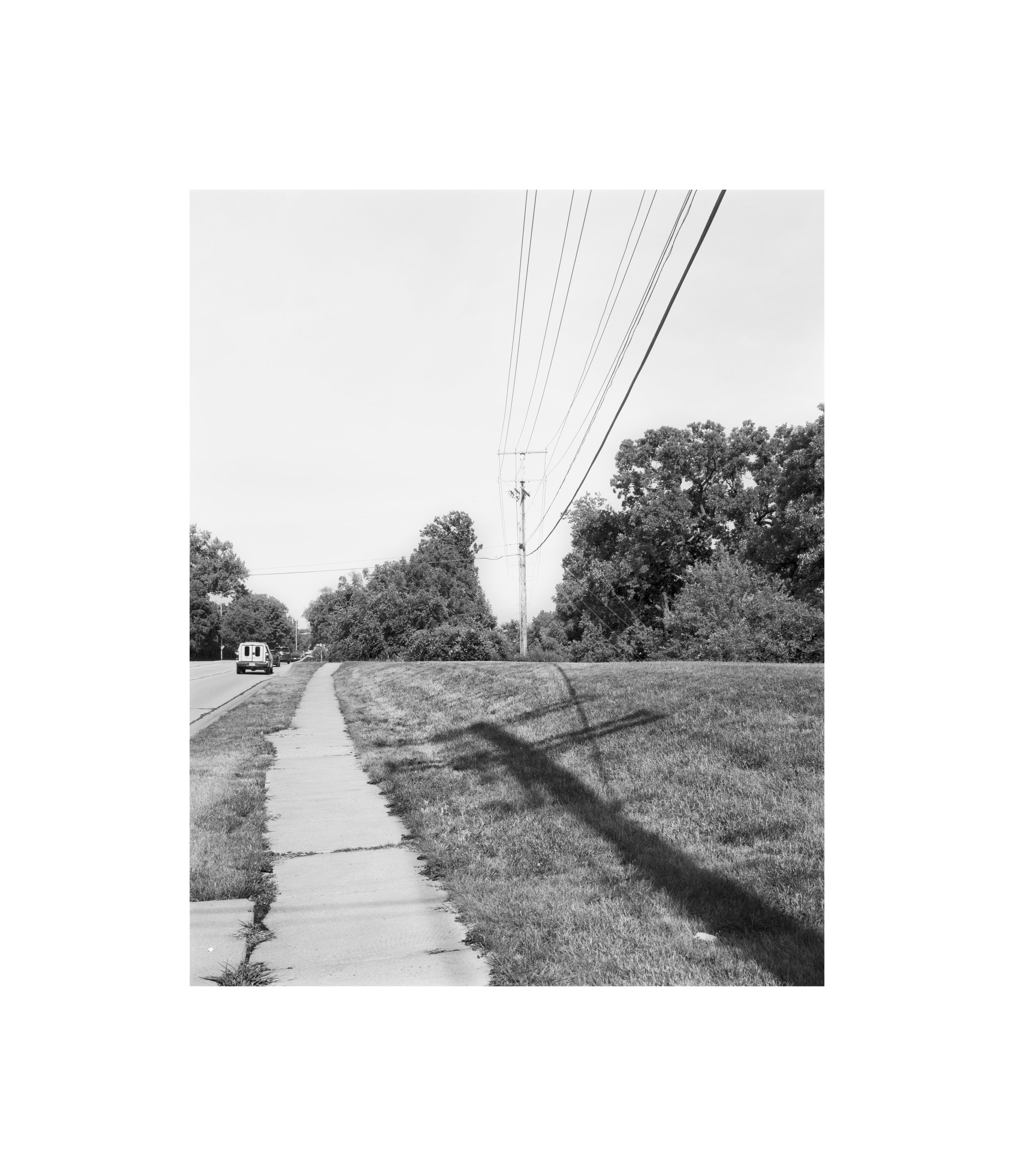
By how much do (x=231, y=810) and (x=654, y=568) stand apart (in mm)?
33387

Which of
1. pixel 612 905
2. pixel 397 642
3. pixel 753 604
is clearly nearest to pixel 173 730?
pixel 612 905

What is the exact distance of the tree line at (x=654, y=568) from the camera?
28.2m

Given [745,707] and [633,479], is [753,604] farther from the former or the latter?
[745,707]

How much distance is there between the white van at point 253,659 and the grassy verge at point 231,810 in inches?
695

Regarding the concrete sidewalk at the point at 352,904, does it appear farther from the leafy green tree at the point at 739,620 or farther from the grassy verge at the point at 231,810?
the leafy green tree at the point at 739,620

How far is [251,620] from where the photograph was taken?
3756 cm

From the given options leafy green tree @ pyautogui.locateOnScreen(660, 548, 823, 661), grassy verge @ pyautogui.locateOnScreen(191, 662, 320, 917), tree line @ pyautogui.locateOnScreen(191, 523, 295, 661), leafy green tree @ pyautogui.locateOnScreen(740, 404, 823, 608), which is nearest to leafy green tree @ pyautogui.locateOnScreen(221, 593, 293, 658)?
tree line @ pyautogui.locateOnScreen(191, 523, 295, 661)

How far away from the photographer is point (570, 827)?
5922 millimetres

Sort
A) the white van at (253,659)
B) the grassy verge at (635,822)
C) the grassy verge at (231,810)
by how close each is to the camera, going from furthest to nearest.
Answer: the white van at (253,659) < the grassy verge at (231,810) < the grassy verge at (635,822)

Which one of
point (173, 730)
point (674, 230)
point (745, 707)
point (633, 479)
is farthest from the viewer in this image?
point (633, 479)

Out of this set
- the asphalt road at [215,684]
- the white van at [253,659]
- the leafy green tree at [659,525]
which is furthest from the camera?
the leafy green tree at [659,525]

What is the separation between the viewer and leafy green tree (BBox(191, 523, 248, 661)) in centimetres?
2770

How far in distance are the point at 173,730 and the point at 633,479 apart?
36986 mm

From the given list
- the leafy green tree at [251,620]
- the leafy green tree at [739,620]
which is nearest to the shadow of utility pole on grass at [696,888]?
the leafy green tree at [739,620]
